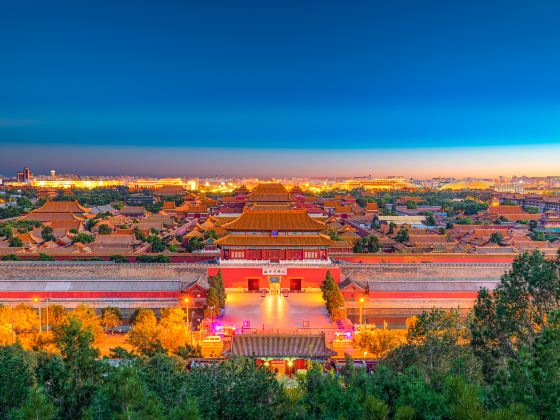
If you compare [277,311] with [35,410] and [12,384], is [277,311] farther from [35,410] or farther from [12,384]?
[35,410]

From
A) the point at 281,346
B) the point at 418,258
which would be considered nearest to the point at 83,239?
the point at 418,258

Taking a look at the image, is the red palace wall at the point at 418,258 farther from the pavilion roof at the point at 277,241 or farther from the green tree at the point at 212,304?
the green tree at the point at 212,304

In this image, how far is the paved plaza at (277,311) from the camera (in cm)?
1942

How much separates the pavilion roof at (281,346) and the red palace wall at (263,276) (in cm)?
966

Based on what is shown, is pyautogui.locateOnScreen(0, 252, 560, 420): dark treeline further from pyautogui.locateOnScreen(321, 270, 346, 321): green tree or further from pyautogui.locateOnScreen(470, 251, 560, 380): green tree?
pyautogui.locateOnScreen(321, 270, 346, 321): green tree

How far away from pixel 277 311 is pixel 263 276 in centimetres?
384

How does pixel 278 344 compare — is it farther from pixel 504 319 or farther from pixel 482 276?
pixel 482 276

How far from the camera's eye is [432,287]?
22.6 metres

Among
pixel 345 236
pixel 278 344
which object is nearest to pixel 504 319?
pixel 278 344

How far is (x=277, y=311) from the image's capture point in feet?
69.3

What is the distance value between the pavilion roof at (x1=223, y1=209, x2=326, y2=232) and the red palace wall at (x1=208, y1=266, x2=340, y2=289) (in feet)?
7.56

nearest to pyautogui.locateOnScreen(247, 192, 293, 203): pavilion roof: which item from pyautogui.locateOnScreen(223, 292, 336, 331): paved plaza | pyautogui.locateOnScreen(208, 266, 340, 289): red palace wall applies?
pyautogui.locateOnScreen(208, 266, 340, 289): red palace wall

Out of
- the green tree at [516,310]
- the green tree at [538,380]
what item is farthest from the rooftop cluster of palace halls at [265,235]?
the green tree at [538,380]

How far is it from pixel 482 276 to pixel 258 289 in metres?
12.5
